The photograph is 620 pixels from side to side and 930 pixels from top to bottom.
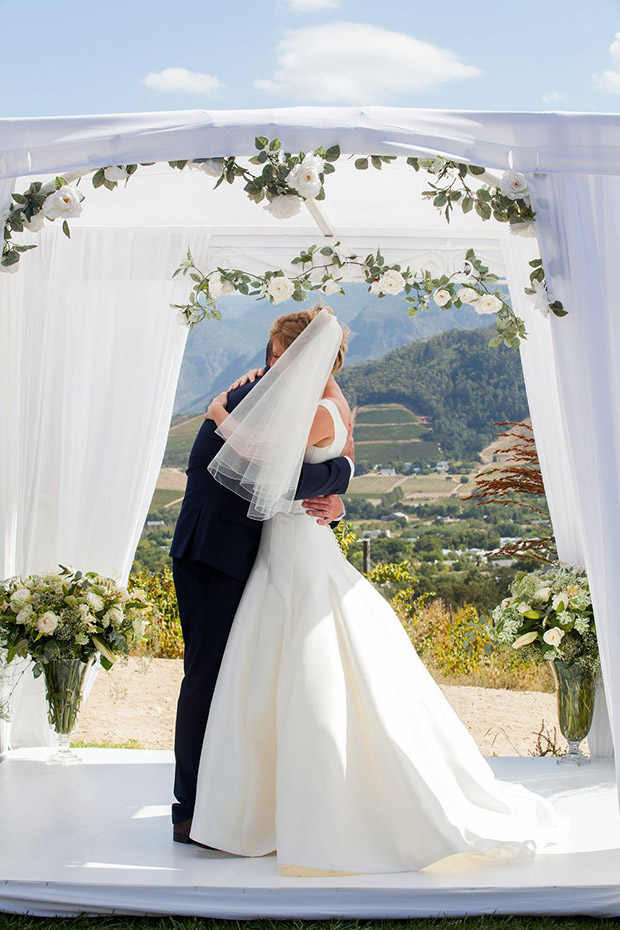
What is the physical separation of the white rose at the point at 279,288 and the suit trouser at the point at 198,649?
112 centimetres

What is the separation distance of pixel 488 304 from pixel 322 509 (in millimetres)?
1022

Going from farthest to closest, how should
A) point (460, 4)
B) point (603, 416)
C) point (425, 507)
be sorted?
point (460, 4), point (425, 507), point (603, 416)

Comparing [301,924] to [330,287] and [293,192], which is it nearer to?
[293,192]

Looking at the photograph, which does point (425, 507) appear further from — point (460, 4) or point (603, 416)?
point (460, 4)

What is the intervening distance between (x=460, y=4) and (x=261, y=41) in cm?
558

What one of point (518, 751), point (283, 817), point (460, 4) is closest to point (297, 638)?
Result: point (283, 817)

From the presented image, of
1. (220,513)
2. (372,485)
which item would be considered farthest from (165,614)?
(220,513)

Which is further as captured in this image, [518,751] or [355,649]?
[518,751]

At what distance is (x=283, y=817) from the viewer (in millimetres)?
2947

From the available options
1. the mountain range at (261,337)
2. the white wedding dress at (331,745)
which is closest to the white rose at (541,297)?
the white wedding dress at (331,745)

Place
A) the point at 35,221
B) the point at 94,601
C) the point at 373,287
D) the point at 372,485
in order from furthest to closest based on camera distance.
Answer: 1. the point at 372,485
2. the point at 94,601
3. the point at 373,287
4. the point at 35,221

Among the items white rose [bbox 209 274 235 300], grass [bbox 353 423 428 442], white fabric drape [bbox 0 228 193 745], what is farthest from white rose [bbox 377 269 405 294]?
grass [bbox 353 423 428 442]

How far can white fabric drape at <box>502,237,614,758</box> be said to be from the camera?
173 inches

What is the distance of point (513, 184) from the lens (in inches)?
109
